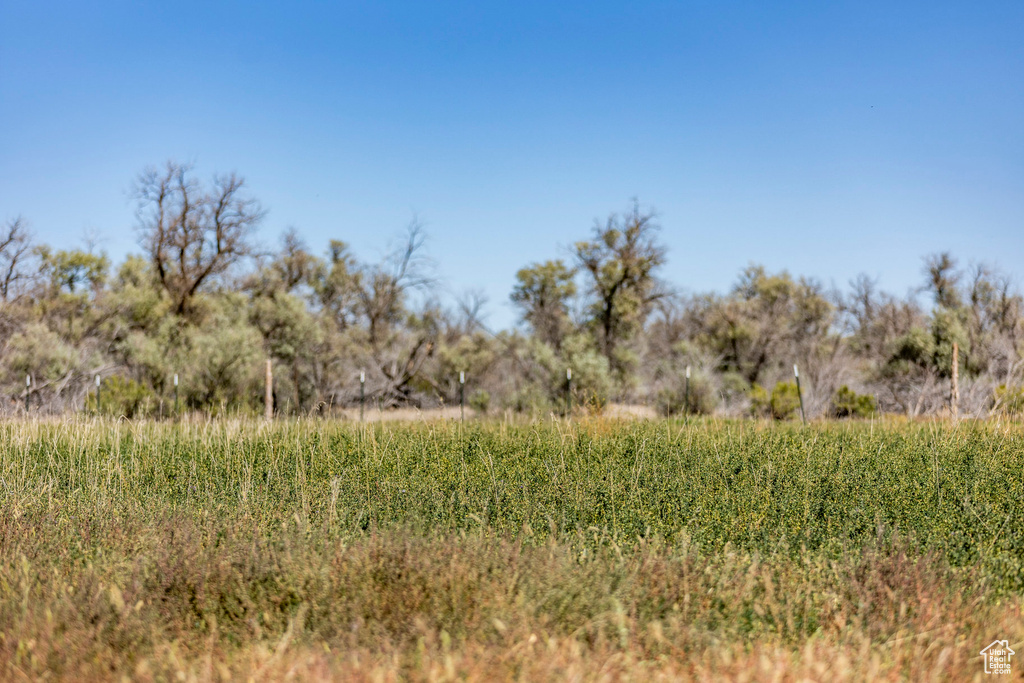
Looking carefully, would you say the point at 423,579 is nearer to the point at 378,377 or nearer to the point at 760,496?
the point at 760,496

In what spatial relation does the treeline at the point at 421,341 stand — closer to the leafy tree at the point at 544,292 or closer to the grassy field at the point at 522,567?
the leafy tree at the point at 544,292

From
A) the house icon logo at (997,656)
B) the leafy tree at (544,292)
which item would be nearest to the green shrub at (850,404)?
the leafy tree at (544,292)

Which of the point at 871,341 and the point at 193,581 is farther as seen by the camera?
the point at 871,341

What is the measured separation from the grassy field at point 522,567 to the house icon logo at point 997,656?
64mm

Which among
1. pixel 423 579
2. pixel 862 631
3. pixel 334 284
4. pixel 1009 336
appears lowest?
pixel 862 631

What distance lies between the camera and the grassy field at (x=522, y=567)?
12.0 ft

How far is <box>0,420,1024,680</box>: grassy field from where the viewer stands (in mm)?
3662

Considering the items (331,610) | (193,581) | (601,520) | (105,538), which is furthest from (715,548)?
(105,538)

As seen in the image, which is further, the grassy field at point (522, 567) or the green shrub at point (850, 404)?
the green shrub at point (850, 404)

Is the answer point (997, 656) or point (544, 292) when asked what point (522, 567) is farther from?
point (544, 292)

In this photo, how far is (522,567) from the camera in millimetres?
4473

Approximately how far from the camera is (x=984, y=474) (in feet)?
23.9

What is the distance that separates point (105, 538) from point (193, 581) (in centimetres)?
148

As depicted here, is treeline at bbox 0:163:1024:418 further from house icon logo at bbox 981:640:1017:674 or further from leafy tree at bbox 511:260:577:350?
house icon logo at bbox 981:640:1017:674
